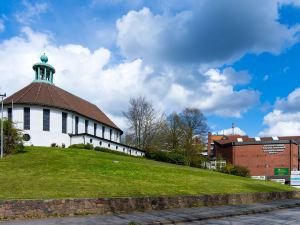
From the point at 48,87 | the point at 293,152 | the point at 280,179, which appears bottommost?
the point at 280,179

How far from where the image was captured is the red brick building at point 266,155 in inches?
3342

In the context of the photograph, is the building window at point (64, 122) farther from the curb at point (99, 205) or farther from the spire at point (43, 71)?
the curb at point (99, 205)

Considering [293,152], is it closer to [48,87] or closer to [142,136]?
[142,136]

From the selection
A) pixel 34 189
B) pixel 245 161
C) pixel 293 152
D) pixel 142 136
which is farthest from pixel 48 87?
pixel 293 152

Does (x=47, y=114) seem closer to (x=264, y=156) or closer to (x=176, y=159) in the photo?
(x=176, y=159)

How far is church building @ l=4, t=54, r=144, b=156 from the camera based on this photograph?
48531 millimetres

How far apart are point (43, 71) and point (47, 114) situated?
389 inches

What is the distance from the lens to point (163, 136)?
70875mm

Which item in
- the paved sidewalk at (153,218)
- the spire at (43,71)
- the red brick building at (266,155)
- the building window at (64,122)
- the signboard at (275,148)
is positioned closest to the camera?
the paved sidewalk at (153,218)

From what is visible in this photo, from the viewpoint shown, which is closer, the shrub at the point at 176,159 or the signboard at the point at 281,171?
the shrub at the point at 176,159

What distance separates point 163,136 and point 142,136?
507 cm

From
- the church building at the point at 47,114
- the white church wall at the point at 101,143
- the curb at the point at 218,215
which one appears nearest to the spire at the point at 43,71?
the church building at the point at 47,114

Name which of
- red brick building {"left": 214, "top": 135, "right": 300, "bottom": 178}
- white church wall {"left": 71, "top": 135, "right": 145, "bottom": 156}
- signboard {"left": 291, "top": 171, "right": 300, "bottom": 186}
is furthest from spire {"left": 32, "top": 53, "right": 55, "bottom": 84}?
red brick building {"left": 214, "top": 135, "right": 300, "bottom": 178}

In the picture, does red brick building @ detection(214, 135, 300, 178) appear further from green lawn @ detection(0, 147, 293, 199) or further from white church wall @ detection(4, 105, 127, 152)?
green lawn @ detection(0, 147, 293, 199)
